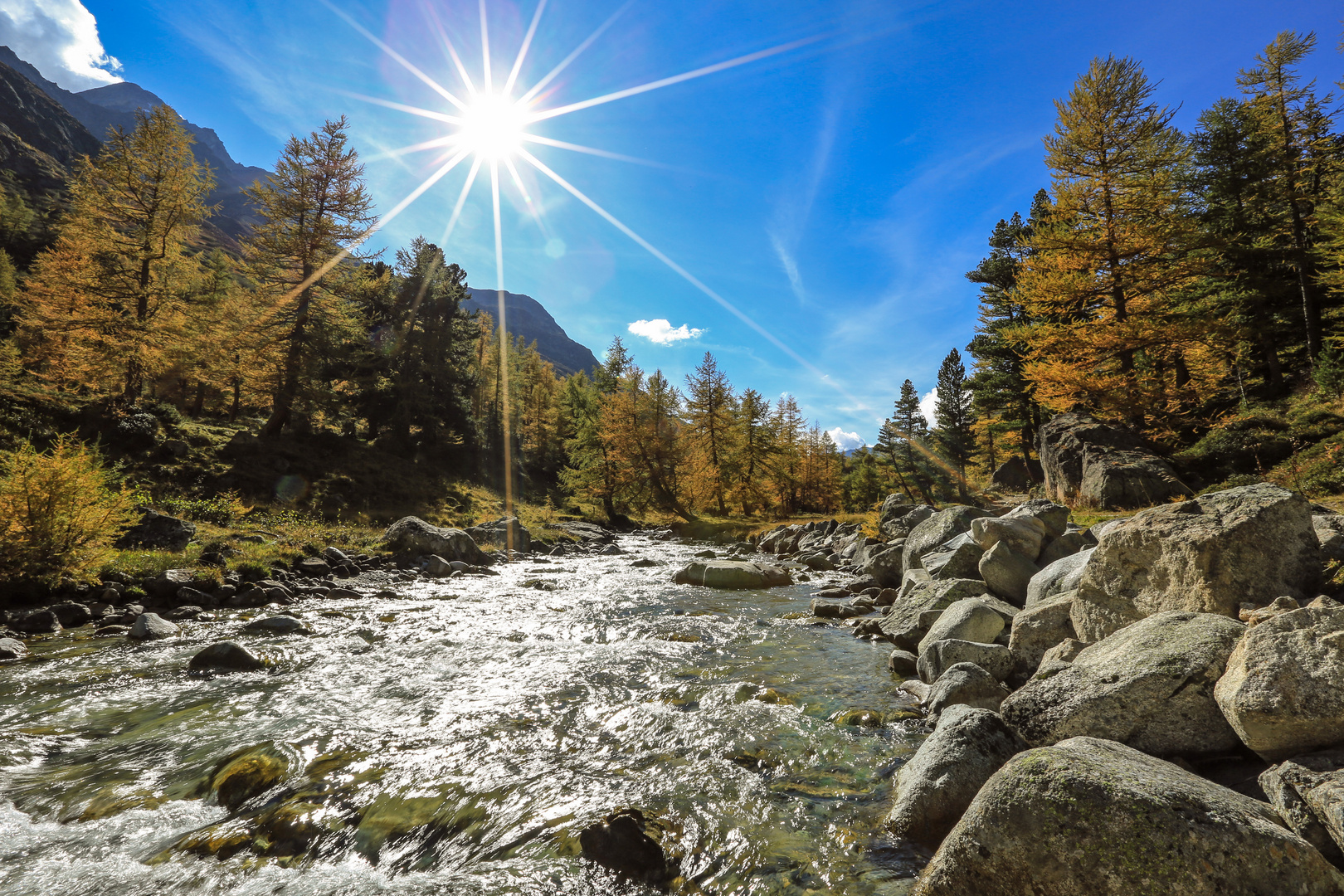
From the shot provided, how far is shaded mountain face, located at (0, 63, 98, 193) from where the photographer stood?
93750 mm

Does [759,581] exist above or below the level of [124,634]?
above

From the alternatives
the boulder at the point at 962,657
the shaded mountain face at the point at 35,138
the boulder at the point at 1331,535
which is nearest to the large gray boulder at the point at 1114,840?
the boulder at the point at 962,657

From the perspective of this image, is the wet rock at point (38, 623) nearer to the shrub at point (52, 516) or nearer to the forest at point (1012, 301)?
the shrub at point (52, 516)

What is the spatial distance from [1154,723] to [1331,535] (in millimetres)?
3104

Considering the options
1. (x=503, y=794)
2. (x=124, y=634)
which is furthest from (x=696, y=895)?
(x=124, y=634)

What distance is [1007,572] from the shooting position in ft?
27.7

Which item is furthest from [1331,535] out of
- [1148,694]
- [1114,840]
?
[1114,840]

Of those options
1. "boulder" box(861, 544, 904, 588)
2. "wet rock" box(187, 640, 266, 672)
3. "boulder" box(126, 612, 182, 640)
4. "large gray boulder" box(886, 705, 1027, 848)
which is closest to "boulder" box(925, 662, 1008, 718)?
"large gray boulder" box(886, 705, 1027, 848)

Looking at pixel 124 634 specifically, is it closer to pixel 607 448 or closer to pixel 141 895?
pixel 141 895

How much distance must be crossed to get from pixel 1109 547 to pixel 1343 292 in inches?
1004

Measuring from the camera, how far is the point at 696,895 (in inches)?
134

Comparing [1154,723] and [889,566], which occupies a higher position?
[889,566]

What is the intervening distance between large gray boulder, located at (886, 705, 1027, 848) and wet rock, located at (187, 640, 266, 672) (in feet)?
27.7

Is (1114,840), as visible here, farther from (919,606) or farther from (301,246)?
(301,246)
